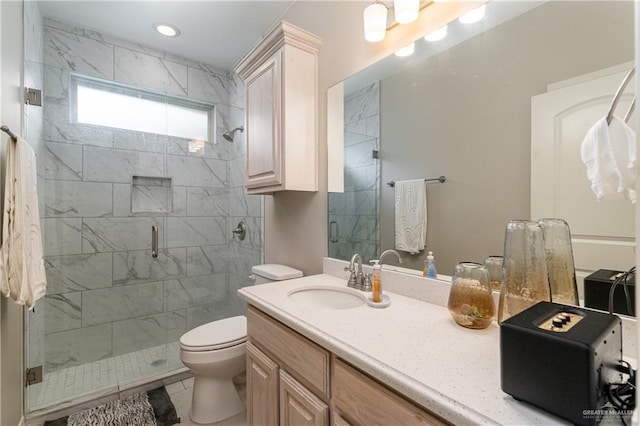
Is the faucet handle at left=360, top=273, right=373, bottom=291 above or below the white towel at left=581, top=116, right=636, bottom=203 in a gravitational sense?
below

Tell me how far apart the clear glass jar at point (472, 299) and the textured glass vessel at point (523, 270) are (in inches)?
1.6

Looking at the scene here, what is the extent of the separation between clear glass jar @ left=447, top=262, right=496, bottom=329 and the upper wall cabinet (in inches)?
40.2

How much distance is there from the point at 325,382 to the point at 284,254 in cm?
124

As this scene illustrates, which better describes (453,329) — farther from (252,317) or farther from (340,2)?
(340,2)

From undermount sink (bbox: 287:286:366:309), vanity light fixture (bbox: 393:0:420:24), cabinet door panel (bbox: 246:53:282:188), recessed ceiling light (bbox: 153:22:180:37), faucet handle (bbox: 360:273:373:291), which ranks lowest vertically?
undermount sink (bbox: 287:286:366:309)

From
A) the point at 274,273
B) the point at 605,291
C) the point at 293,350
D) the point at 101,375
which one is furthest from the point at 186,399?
the point at 605,291

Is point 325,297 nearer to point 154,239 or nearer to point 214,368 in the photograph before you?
point 214,368

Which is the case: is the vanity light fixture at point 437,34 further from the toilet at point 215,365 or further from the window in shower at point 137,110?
the window in shower at point 137,110

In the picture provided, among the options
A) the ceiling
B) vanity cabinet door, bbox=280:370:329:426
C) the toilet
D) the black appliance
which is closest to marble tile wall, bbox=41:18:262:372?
the ceiling

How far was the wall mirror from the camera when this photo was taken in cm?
82

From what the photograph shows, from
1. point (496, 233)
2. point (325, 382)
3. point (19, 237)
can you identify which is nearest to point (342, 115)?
point (496, 233)

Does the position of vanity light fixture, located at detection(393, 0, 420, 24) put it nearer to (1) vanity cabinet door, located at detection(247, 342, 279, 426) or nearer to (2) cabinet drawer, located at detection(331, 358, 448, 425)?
(2) cabinet drawer, located at detection(331, 358, 448, 425)

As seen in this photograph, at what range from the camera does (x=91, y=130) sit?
2.32 metres

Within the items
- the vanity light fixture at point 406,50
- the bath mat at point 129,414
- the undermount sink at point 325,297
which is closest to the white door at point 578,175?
the vanity light fixture at point 406,50
